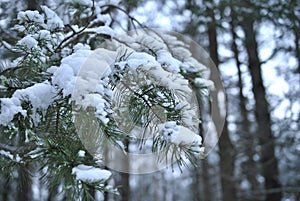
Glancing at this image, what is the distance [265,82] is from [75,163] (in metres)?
6.17

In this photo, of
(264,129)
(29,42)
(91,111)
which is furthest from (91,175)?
(264,129)

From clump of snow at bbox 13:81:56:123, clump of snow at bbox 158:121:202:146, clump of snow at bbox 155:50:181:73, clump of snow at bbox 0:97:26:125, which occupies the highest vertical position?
clump of snow at bbox 155:50:181:73

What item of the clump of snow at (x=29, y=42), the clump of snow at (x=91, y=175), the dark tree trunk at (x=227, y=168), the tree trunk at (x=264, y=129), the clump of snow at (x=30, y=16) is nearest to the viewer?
the clump of snow at (x=91, y=175)

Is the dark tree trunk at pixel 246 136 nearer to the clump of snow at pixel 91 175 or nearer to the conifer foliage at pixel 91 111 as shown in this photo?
the conifer foliage at pixel 91 111

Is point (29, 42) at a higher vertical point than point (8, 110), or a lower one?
higher

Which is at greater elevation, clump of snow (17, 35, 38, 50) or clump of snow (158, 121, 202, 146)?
clump of snow (17, 35, 38, 50)

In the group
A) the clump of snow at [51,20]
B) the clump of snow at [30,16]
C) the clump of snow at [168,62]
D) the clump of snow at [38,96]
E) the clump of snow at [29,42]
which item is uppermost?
the clump of snow at [51,20]

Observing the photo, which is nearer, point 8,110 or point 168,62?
point 8,110

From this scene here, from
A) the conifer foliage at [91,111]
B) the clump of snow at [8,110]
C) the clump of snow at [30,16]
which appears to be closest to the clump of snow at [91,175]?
the conifer foliage at [91,111]

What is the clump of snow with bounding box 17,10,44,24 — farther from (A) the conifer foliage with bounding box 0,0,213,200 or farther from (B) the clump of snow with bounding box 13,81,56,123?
(B) the clump of snow with bounding box 13,81,56,123

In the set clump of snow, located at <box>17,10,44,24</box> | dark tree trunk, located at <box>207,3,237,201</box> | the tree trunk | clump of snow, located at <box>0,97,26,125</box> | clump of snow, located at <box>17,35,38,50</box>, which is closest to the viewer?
clump of snow, located at <box>0,97,26,125</box>

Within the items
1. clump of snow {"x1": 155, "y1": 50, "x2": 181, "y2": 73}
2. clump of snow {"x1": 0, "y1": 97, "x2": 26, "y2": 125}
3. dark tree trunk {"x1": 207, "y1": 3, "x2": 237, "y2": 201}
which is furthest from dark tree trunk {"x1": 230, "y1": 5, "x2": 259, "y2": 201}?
clump of snow {"x1": 0, "y1": 97, "x2": 26, "y2": 125}

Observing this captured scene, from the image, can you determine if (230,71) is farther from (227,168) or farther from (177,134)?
(177,134)

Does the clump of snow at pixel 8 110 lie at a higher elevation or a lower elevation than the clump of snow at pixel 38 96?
lower
